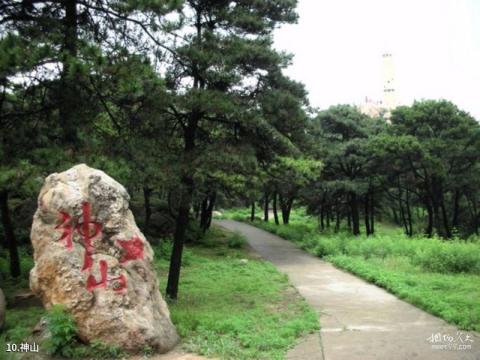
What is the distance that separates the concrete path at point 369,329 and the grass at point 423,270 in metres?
0.30

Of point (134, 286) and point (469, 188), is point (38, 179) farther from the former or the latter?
point (469, 188)

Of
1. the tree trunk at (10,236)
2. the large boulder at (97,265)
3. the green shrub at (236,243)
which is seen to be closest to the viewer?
the large boulder at (97,265)

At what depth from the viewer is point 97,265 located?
22.8 ft

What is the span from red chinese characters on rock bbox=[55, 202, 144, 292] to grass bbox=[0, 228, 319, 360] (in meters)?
0.86

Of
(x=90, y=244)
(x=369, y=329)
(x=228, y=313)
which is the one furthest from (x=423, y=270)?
(x=90, y=244)

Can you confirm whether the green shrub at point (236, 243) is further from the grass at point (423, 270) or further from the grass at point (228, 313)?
the grass at point (228, 313)

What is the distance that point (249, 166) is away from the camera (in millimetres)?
10180

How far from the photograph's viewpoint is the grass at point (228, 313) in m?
7.12

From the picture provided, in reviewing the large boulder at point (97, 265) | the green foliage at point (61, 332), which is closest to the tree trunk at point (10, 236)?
the large boulder at point (97, 265)

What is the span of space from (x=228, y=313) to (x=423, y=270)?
305 inches

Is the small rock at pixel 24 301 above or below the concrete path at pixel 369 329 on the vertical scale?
above

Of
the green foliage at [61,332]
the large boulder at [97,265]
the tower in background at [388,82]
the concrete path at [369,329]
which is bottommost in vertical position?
the concrete path at [369,329]

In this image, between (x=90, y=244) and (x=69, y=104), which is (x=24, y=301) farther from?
(x=69, y=104)

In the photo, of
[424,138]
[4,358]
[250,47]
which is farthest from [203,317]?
[424,138]
